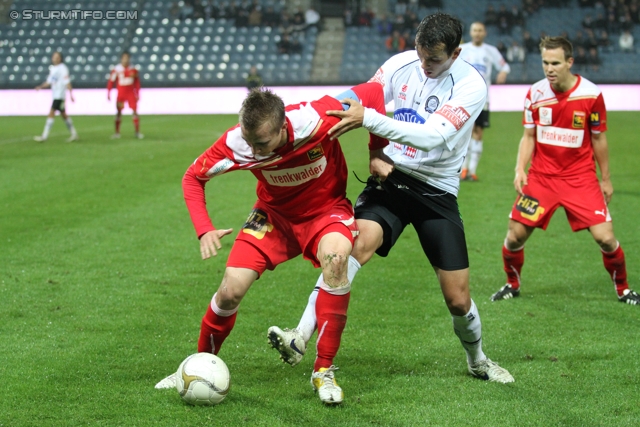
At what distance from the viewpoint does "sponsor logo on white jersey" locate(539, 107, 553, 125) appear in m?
6.22

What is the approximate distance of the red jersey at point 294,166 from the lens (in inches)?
162

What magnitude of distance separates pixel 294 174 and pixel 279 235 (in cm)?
37

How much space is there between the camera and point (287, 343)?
13.5 ft

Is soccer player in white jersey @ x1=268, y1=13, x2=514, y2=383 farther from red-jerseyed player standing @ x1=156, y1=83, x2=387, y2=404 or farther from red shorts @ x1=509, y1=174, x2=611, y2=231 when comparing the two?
red shorts @ x1=509, y1=174, x2=611, y2=231

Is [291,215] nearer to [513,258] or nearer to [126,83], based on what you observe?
[513,258]

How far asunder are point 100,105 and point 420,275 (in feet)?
76.1

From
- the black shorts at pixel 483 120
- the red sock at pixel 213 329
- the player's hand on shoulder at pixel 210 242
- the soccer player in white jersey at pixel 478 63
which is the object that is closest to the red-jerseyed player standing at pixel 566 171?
the red sock at pixel 213 329

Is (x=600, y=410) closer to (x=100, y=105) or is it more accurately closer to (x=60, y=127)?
(x=60, y=127)

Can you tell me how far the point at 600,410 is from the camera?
3.99 m

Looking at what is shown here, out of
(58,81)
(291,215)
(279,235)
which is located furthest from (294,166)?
(58,81)

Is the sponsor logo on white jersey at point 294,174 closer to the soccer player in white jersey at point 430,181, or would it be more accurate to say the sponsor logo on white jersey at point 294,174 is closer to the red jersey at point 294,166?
the red jersey at point 294,166

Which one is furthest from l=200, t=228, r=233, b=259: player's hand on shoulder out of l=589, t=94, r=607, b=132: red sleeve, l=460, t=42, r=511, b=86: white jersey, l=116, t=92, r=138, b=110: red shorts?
l=116, t=92, r=138, b=110: red shorts

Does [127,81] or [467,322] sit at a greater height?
[467,322]

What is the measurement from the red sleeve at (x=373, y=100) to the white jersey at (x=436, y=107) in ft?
0.40
